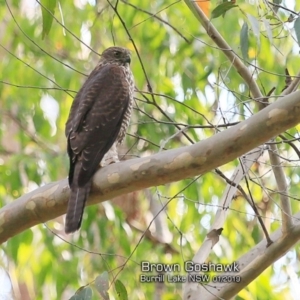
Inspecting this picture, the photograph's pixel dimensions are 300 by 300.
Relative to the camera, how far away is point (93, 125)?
302 cm

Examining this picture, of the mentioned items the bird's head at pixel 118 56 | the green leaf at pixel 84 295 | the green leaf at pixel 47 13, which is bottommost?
the green leaf at pixel 84 295

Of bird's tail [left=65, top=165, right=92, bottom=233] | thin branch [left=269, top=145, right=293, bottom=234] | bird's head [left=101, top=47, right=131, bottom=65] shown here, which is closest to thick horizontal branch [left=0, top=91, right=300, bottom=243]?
bird's tail [left=65, top=165, right=92, bottom=233]

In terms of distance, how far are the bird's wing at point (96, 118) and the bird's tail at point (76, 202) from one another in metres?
0.13

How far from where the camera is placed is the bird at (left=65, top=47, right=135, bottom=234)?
2553 mm

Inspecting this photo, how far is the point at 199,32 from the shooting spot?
397 cm

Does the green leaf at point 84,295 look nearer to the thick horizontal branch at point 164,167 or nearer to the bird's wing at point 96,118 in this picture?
the thick horizontal branch at point 164,167

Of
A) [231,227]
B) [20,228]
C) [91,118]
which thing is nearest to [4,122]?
[231,227]

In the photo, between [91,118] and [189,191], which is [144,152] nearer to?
[189,191]

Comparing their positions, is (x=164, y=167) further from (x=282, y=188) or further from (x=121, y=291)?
(x=282, y=188)

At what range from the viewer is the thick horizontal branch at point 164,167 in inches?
80.1

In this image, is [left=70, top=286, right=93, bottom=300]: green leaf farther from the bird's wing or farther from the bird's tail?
the bird's wing

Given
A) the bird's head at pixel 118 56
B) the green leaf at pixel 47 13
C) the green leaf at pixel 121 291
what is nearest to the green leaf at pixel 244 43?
the green leaf at pixel 47 13

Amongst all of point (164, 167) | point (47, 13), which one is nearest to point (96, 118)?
point (47, 13)

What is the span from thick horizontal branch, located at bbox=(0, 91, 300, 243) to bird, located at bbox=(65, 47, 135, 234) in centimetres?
6
